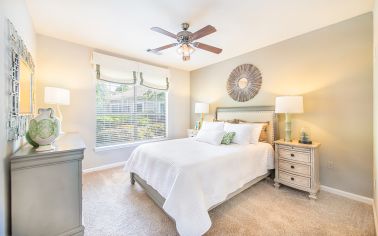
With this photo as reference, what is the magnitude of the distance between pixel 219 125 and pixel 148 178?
182 cm

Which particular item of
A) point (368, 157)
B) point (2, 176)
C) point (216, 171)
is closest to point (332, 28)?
point (368, 157)

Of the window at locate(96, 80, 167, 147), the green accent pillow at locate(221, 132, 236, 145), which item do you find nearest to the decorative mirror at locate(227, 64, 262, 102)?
the green accent pillow at locate(221, 132, 236, 145)

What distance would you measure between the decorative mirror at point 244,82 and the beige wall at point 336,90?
35cm

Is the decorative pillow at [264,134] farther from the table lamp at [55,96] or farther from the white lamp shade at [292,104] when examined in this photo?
the table lamp at [55,96]

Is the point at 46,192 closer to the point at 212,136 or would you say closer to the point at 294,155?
the point at 212,136

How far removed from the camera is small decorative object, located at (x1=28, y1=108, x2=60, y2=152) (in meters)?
1.36

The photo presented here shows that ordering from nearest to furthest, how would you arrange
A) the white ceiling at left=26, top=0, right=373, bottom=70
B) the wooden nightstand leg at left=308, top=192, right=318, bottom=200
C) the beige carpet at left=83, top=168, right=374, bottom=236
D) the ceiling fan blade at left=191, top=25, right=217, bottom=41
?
the beige carpet at left=83, top=168, right=374, bottom=236, the ceiling fan blade at left=191, top=25, right=217, bottom=41, the white ceiling at left=26, top=0, right=373, bottom=70, the wooden nightstand leg at left=308, top=192, right=318, bottom=200

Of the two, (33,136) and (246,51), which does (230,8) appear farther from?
(33,136)

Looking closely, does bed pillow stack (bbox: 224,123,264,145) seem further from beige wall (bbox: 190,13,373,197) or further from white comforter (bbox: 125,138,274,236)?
beige wall (bbox: 190,13,373,197)

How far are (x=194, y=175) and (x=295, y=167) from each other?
1799 mm

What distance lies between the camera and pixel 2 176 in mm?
1134

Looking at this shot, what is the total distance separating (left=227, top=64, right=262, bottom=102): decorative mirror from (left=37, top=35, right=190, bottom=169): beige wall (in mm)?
2962

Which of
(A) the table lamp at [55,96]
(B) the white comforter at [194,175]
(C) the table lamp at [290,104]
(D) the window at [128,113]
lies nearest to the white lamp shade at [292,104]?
(C) the table lamp at [290,104]

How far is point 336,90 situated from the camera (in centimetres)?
253
